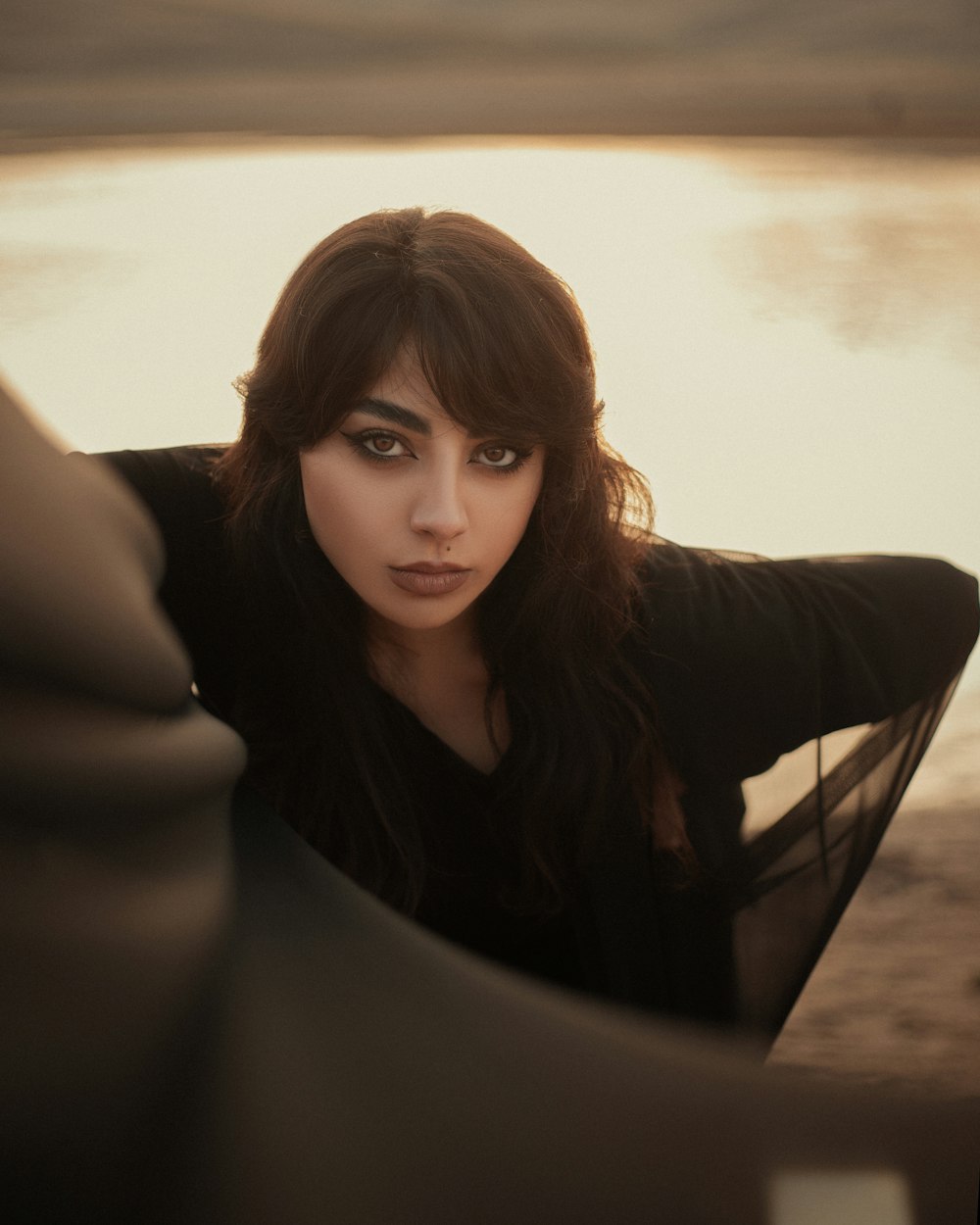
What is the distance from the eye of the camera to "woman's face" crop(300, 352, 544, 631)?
2.07 feet

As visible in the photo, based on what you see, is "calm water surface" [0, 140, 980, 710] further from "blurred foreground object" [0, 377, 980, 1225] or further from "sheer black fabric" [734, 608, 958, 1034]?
"blurred foreground object" [0, 377, 980, 1225]

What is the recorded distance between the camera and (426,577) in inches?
26.5

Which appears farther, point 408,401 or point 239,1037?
point 408,401

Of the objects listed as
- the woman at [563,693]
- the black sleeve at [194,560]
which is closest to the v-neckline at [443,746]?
the woman at [563,693]

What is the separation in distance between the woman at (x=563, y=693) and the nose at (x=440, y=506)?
49mm

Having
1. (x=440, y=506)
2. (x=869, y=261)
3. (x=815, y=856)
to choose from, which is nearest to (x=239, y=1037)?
(x=440, y=506)

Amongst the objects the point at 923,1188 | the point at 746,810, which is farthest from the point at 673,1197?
the point at 746,810

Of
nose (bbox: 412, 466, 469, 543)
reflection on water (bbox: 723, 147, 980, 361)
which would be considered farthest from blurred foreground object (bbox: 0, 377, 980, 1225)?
reflection on water (bbox: 723, 147, 980, 361)

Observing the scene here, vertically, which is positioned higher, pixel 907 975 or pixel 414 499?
pixel 414 499

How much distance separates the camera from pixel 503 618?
0.80 m

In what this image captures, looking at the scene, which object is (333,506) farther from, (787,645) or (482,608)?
(787,645)

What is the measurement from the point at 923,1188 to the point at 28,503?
491 millimetres

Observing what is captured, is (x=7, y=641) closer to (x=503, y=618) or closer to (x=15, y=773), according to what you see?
(x=15, y=773)

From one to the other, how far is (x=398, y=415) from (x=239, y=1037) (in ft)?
1.09
